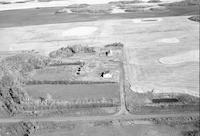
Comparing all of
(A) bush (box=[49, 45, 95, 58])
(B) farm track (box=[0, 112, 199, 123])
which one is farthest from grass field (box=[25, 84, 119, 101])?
(A) bush (box=[49, 45, 95, 58])

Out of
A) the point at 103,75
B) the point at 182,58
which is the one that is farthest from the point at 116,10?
the point at 103,75

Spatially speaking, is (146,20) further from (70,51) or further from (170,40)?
(70,51)

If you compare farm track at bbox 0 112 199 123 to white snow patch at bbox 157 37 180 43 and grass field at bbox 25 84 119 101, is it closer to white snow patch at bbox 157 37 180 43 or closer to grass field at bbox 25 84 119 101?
grass field at bbox 25 84 119 101

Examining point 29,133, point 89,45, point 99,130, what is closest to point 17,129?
Answer: point 29,133

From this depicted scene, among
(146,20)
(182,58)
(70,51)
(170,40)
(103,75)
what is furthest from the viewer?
(146,20)

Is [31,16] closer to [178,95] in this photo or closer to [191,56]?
[191,56]

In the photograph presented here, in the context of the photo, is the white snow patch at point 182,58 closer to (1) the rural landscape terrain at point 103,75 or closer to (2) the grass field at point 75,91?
(1) the rural landscape terrain at point 103,75
